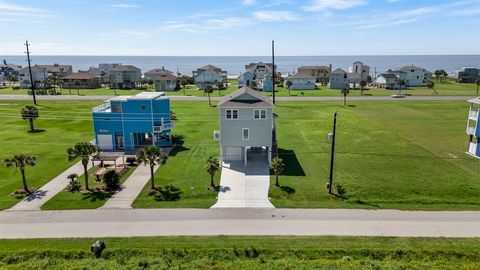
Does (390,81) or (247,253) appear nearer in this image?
(247,253)

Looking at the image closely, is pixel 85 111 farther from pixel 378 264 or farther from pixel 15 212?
pixel 378 264

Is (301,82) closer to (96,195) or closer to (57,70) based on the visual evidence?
(96,195)

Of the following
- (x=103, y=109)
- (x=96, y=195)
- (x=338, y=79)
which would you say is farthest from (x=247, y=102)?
(x=338, y=79)

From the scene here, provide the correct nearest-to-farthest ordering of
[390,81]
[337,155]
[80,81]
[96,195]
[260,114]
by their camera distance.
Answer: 1. [96,195]
2. [260,114]
3. [337,155]
4. [390,81]
5. [80,81]

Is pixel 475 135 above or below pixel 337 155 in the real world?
above

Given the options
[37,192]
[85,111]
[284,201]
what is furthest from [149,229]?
[85,111]

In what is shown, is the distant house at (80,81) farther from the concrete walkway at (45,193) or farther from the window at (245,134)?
the window at (245,134)

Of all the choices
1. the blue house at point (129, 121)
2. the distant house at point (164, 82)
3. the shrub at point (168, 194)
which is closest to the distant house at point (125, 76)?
the distant house at point (164, 82)
